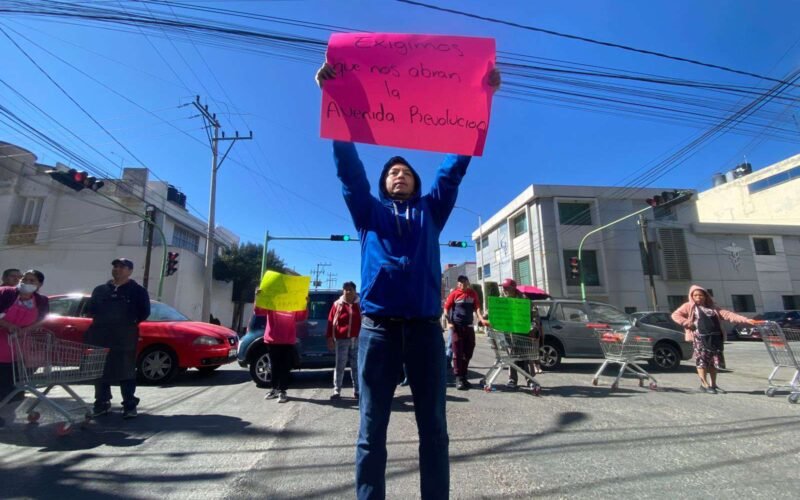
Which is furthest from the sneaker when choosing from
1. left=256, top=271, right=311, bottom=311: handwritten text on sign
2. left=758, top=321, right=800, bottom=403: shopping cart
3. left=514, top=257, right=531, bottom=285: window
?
left=514, top=257, right=531, bottom=285: window

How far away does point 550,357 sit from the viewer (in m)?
9.35

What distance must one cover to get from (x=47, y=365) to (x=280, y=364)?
272 centimetres

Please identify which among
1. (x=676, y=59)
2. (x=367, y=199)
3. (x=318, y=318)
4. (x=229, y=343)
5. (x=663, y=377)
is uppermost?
(x=676, y=59)

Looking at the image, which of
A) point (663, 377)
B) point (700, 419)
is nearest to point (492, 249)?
point (663, 377)

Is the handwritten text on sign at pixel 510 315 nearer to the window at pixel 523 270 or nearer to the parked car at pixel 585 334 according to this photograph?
the parked car at pixel 585 334

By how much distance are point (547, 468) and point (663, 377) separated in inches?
262

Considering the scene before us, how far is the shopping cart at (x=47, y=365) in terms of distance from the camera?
4082 millimetres

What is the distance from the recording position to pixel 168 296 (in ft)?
79.4

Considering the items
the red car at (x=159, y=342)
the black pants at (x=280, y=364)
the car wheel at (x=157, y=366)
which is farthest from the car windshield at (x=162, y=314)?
the black pants at (x=280, y=364)

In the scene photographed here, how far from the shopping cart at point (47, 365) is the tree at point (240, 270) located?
25.8m

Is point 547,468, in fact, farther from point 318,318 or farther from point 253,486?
point 318,318

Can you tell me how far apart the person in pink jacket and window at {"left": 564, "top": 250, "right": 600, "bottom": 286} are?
21163 millimetres

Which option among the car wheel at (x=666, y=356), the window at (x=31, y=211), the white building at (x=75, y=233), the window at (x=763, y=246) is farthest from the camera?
the window at (x=763, y=246)

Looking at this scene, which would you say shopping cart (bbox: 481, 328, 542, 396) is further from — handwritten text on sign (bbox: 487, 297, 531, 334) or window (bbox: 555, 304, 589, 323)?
window (bbox: 555, 304, 589, 323)
